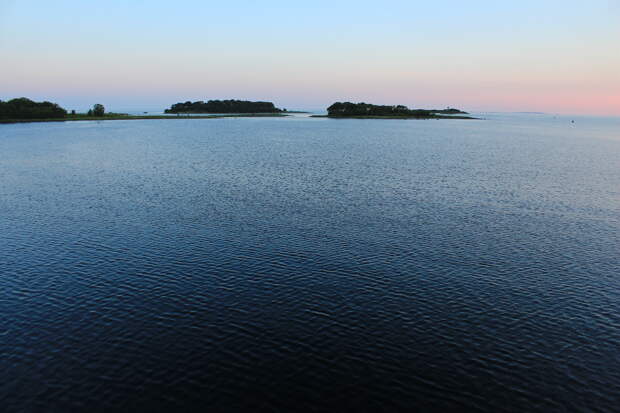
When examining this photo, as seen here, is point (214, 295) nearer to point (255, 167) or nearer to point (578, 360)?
point (578, 360)

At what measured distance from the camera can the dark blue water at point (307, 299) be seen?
29.7m

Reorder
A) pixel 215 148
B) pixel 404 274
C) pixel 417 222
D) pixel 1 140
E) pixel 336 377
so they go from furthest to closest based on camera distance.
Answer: pixel 1 140 < pixel 215 148 < pixel 417 222 < pixel 404 274 < pixel 336 377

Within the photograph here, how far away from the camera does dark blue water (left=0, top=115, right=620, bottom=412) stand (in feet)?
97.3

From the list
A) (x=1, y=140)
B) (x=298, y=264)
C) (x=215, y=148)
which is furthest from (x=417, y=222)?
(x=1, y=140)

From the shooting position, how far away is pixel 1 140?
628 ft

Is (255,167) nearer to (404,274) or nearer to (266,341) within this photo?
Result: (404,274)

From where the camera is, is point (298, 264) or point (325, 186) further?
point (325, 186)

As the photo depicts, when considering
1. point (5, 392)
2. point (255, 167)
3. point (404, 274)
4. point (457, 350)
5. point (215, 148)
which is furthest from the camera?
point (215, 148)

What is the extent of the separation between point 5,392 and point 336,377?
24.1m

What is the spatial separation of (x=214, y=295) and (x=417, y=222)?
39.6 meters

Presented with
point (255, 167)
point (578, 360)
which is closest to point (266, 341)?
point (578, 360)

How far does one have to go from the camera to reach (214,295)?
142 ft

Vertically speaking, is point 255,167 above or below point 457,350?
above

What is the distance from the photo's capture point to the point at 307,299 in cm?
4281
